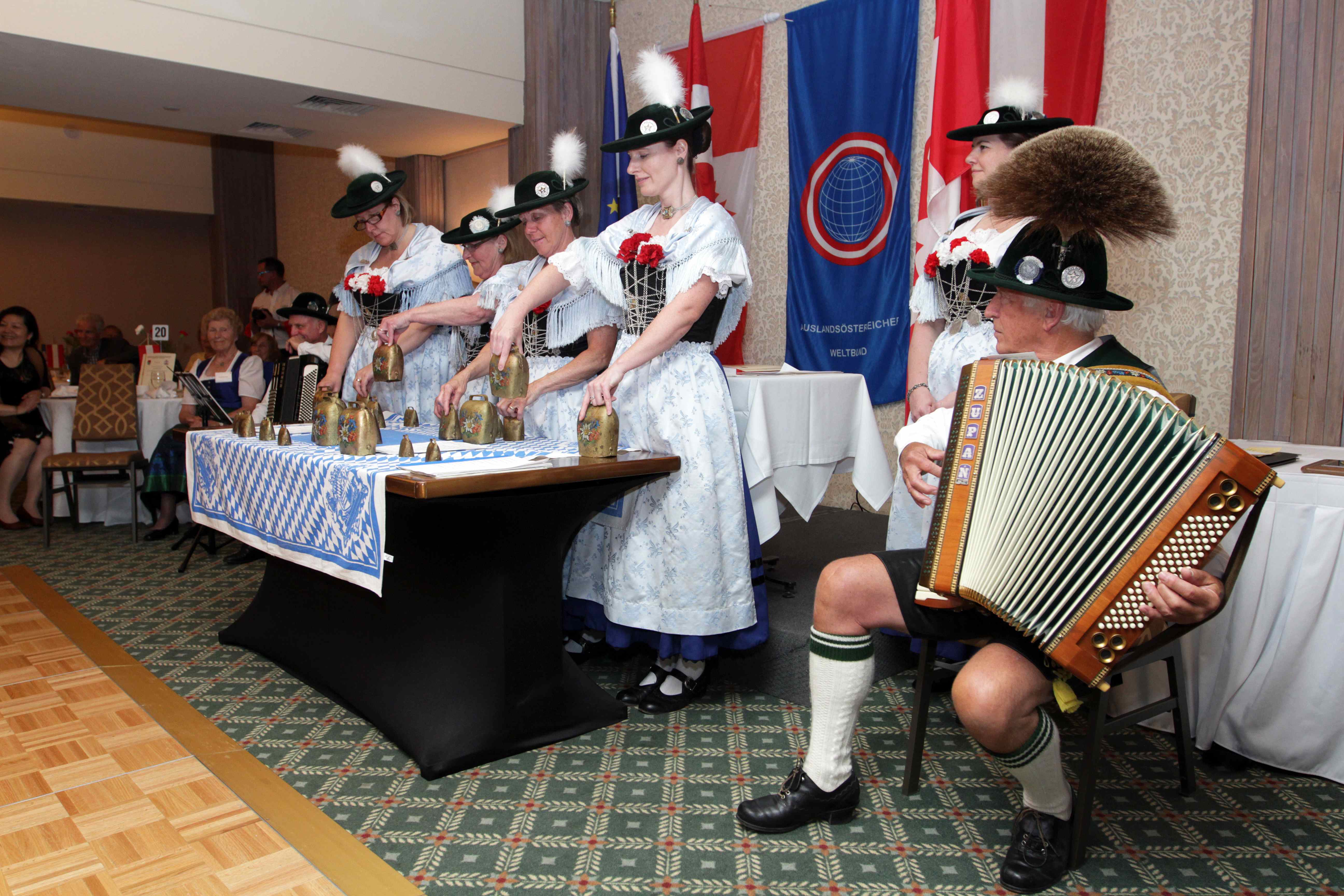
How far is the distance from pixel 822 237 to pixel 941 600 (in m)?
3.89

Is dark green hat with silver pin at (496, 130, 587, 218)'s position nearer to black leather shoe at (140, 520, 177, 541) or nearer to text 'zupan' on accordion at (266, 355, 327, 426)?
text 'zupan' on accordion at (266, 355, 327, 426)

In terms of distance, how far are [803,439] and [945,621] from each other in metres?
1.33

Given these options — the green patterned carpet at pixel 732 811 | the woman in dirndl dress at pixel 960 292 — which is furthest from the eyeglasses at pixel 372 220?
the woman in dirndl dress at pixel 960 292

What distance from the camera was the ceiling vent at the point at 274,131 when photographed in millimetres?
6680

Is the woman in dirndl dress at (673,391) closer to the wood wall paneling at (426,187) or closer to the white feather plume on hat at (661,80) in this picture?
the white feather plume on hat at (661,80)

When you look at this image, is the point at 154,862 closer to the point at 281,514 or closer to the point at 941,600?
the point at 281,514

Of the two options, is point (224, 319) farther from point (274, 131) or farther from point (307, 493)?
point (307, 493)

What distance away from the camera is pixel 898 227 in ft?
16.2

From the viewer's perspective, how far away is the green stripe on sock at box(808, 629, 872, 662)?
6.27 feet

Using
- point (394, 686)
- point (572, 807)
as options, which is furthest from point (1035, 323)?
point (394, 686)

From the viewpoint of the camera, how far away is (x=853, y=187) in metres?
5.12

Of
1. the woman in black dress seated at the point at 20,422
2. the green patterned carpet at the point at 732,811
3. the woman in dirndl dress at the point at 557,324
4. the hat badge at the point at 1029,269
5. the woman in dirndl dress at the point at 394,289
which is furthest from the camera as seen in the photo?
the woman in black dress seated at the point at 20,422

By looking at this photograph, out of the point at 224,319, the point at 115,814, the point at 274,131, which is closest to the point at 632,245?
the point at 115,814

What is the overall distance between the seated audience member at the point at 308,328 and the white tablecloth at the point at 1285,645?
13.4 ft
